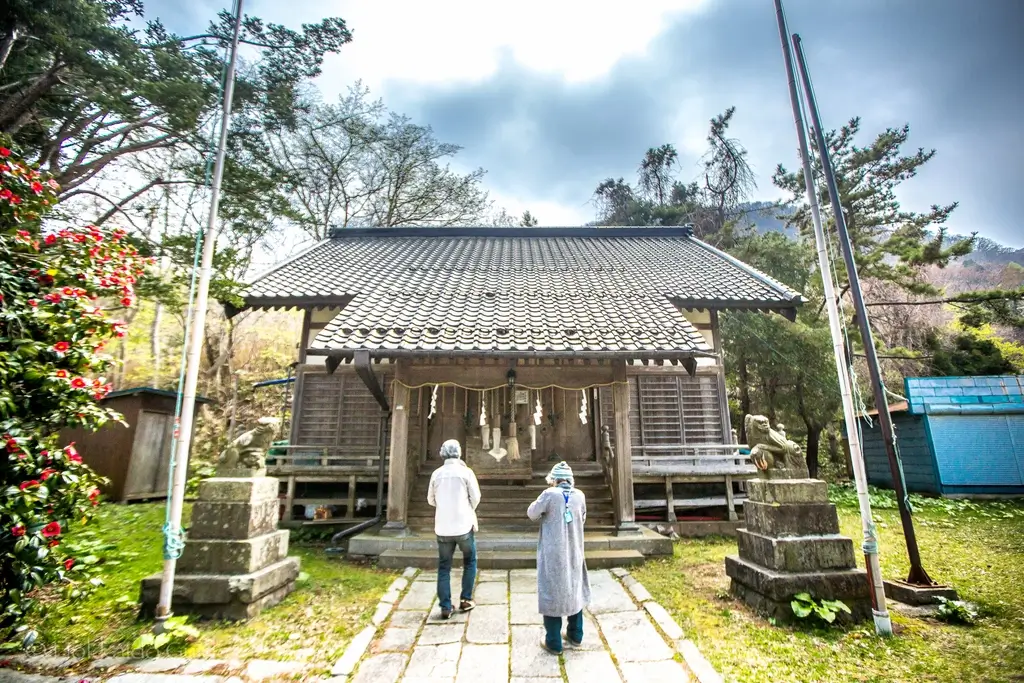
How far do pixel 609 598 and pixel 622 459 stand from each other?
265 centimetres

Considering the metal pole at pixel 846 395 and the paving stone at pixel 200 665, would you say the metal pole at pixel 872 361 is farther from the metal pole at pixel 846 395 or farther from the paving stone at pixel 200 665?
the paving stone at pixel 200 665

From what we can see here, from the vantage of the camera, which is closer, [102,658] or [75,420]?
[102,658]

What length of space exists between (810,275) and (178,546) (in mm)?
15405

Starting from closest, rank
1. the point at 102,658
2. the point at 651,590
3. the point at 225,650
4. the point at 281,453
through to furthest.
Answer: the point at 102,658 < the point at 225,650 < the point at 651,590 < the point at 281,453

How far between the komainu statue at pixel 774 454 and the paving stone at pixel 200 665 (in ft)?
18.3

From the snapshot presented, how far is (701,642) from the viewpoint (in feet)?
13.1

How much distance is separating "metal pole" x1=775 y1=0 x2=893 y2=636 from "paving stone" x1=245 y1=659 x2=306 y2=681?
5.08m

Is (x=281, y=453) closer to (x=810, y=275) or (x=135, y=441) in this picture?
(x=135, y=441)

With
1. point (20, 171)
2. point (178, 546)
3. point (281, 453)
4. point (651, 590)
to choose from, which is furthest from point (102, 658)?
point (281, 453)

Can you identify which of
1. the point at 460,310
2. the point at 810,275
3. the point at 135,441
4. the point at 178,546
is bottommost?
the point at 178,546

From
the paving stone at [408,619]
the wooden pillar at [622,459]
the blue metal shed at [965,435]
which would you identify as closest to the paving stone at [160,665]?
the paving stone at [408,619]

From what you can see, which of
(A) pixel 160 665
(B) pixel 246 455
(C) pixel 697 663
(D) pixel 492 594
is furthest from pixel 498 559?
(A) pixel 160 665

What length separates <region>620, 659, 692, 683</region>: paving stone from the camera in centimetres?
338

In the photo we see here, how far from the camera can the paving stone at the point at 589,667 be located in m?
3.39
